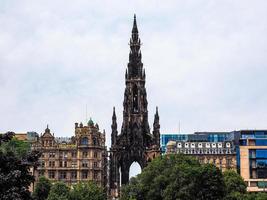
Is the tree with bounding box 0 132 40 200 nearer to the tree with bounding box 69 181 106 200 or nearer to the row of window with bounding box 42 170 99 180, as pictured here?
the tree with bounding box 69 181 106 200

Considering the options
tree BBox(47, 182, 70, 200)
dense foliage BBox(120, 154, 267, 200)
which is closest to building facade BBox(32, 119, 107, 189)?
dense foliage BBox(120, 154, 267, 200)

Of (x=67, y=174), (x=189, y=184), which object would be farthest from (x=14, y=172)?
(x=67, y=174)

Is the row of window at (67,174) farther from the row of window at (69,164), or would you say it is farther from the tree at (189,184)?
the tree at (189,184)

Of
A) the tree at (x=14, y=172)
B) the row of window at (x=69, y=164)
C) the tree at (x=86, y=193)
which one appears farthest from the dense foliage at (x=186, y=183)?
the tree at (x=14, y=172)

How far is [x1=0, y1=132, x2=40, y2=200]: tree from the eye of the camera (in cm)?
5875

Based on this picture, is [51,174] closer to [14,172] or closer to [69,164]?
[69,164]

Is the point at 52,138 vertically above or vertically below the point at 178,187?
above

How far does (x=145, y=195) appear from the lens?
15562 centimetres

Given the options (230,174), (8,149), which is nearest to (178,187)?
(230,174)

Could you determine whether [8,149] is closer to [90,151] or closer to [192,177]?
[192,177]

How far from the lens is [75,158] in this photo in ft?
648

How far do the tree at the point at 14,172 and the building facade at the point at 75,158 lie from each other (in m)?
134

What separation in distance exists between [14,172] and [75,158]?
138877 millimetres

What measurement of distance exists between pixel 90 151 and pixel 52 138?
12.2m
